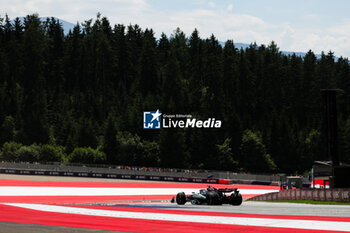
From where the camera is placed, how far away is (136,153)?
348 feet

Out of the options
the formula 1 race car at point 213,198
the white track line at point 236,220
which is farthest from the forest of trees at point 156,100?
the white track line at point 236,220

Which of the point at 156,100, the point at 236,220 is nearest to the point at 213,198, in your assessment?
the point at 236,220

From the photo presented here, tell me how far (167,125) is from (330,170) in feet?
220

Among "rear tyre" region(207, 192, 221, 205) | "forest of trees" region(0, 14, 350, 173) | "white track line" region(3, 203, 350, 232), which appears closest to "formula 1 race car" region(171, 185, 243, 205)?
"rear tyre" region(207, 192, 221, 205)

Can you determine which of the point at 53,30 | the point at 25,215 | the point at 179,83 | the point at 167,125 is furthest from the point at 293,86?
the point at 25,215

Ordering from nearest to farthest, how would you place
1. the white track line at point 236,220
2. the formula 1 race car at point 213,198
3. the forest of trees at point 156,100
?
the white track line at point 236,220 → the formula 1 race car at point 213,198 → the forest of trees at point 156,100

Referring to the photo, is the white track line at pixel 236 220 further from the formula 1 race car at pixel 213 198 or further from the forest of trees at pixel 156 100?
the forest of trees at pixel 156 100

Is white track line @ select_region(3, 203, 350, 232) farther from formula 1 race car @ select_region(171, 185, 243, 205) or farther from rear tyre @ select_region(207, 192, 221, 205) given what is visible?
rear tyre @ select_region(207, 192, 221, 205)

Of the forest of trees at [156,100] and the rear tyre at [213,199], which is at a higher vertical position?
the forest of trees at [156,100]

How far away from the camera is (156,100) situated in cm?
14000

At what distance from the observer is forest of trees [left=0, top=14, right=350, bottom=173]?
111 m

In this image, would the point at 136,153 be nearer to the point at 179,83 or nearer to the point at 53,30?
the point at 179,83

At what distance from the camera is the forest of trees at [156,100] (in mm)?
111000

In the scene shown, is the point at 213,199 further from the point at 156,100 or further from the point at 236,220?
the point at 156,100
